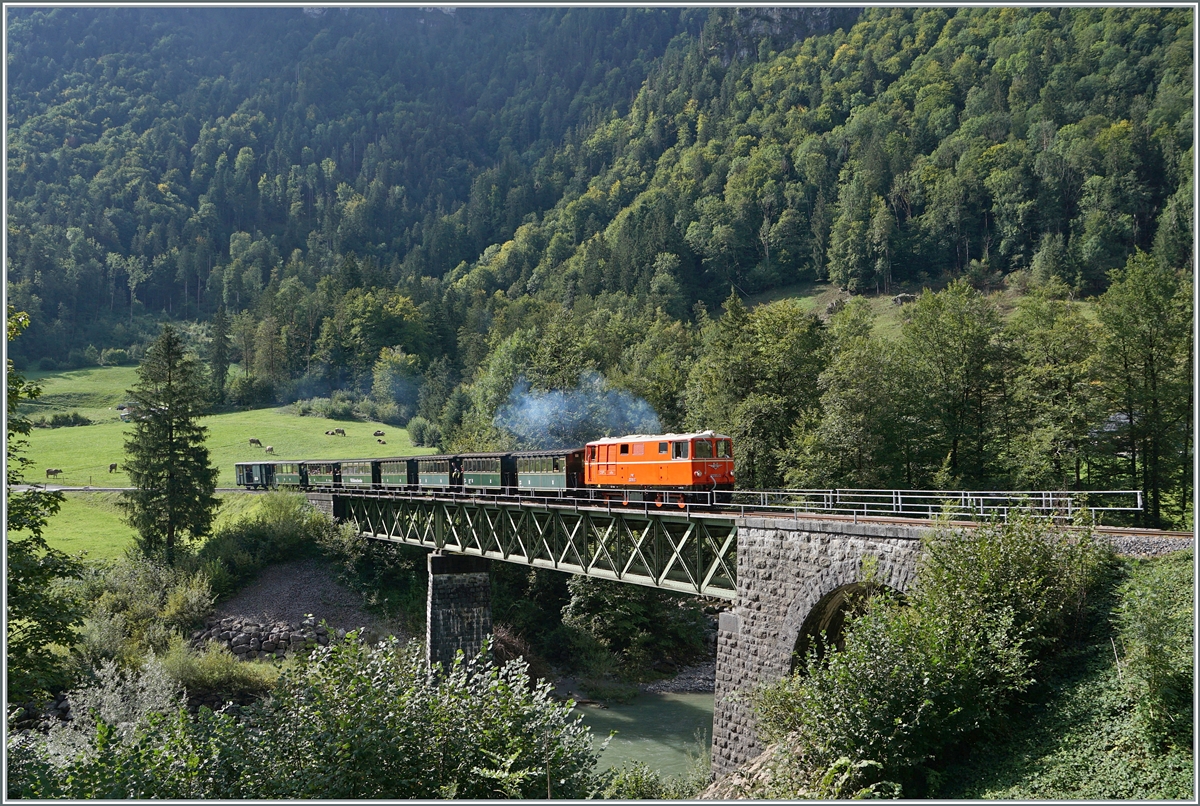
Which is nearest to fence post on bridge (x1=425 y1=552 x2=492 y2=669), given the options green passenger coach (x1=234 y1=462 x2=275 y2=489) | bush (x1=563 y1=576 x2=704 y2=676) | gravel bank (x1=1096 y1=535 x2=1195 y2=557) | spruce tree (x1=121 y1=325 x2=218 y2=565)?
bush (x1=563 y1=576 x2=704 y2=676)

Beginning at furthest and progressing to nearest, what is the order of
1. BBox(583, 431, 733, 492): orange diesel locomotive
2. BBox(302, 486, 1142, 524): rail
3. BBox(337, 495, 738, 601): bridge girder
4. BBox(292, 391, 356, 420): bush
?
BBox(292, 391, 356, 420): bush, BBox(583, 431, 733, 492): orange diesel locomotive, BBox(337, 495, 738, 601): bridge girder, BBox(302, 486, 1142, 524): rail

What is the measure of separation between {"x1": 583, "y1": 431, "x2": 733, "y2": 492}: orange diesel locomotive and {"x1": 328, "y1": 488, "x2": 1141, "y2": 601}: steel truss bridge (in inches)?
32.8

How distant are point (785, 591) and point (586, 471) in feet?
52.8

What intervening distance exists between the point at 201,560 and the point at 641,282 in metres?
97.6

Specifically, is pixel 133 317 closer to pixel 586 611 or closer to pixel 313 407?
pixel 313 407

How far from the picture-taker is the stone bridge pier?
19359 mm

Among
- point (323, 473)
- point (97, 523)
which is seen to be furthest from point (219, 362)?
point (323, 473)

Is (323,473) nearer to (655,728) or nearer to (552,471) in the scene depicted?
(552,471)

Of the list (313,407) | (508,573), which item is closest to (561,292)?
(313,407)

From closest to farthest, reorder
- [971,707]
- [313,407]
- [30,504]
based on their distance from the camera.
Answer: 1. [971,707]
2. [30,504]
3. [313,407]

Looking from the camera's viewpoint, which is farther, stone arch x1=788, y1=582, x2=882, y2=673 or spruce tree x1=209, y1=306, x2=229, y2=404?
spruce tree x1=209, y1=306, x2=229, y2=404

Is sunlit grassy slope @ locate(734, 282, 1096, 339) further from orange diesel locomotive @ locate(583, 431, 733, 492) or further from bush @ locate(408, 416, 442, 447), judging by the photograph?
orange diesel locomotive @ locate(583, 431, 733, 492)

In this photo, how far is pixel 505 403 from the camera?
7212 centimetres

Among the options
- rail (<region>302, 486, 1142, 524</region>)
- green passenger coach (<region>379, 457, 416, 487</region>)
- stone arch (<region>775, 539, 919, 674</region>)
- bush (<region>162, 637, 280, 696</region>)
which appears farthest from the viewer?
green passenger coach (<region>379, 457, 416, 487</region>)
